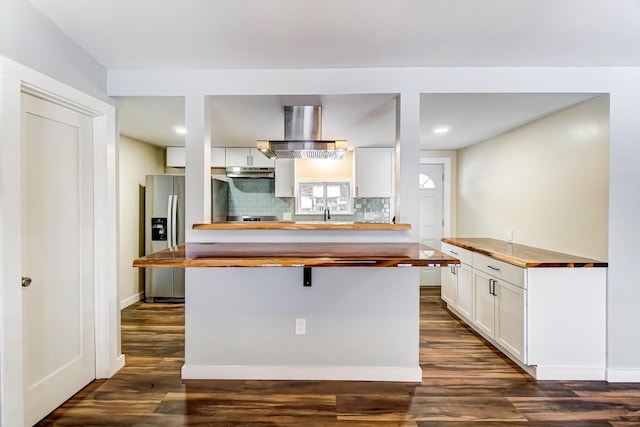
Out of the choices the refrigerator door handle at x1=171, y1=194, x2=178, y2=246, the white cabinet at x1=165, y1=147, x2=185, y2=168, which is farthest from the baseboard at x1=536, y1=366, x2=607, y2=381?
the white cabinet at x1=165, y1=147, x2=185, y2=168

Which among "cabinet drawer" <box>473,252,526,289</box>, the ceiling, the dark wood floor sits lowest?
the dark wood floor

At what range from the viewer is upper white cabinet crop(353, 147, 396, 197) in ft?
15.1

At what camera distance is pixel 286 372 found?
2408 mm

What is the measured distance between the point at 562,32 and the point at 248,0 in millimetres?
1808

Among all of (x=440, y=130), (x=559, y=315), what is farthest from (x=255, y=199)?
(x=559, y=315)

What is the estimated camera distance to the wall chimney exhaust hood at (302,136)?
2.79 m

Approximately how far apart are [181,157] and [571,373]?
4.87 metres

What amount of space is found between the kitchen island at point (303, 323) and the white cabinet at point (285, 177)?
2.47 meters

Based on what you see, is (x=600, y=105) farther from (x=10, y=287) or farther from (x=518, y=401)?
(x=10, y=287)

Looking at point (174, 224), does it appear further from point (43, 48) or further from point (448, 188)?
point (448, 188)

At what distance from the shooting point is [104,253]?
A: 2.40m

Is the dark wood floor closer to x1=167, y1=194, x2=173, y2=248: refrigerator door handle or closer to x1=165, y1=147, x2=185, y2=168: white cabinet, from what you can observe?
x1=167, y1=194, x2=173, y2=248: refrigerator door handle

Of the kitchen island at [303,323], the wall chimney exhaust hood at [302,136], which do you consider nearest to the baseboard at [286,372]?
the kitchen island at [303,323]

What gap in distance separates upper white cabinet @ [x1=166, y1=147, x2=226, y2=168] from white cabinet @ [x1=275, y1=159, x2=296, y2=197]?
2.59ft
